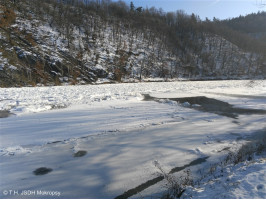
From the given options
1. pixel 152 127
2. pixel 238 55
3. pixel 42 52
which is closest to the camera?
pixel 152 127

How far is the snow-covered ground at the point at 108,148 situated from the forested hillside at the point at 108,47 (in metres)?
18.6

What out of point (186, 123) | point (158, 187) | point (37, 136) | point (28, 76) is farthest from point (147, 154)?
point (28, 76)

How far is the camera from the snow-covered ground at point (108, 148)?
10.9 feet

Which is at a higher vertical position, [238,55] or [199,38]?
[199,38]

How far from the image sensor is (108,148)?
5.03 meters

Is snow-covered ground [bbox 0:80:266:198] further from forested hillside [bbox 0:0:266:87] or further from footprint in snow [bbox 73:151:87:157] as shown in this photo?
forested hillside [bbox 0:0:266:87]

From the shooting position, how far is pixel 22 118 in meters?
7.54

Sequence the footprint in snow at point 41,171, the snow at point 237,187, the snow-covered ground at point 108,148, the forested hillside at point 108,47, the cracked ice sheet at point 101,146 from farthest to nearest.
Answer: the forested hillside at point 108,47 → the footprint in snow at point 41,171 → the cracked ice sheet at point 101,146 → the snow-covered ground at point 108,148 → the snow at point 237,187

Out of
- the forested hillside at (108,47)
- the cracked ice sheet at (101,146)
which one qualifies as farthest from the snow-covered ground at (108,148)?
the forested hillside at (108,47)

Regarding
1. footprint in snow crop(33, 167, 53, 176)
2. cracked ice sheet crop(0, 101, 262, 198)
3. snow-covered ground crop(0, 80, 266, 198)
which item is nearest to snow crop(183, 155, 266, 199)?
snow-covered ground crop(0, 80, 266, 198)

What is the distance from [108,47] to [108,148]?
4370cm

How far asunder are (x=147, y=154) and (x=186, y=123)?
3563 millimetres

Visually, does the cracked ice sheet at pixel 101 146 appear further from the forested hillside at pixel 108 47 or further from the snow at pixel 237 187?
the forested hillside at pixel 108 47

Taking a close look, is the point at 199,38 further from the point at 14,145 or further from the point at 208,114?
the point at 14,145
